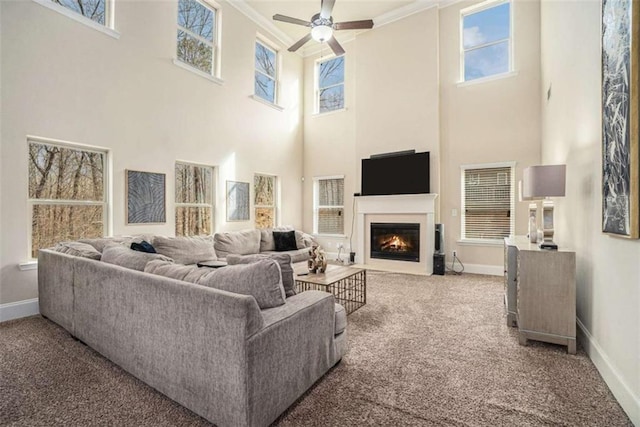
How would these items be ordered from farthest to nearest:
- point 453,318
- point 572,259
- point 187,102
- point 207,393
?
point 187,102
point 453,318
point 572,259
point 207,393

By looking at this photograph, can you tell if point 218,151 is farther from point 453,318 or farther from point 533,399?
point 533,399

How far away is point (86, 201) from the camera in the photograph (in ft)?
13.0

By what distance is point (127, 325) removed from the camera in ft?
6.63

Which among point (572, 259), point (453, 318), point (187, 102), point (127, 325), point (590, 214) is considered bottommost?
point (453, 318)

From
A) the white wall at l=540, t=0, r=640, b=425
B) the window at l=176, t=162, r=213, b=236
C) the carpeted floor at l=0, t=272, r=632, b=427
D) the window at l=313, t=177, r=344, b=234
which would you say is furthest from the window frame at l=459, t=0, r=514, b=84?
the window at l=176, t=162, r=213, b=236

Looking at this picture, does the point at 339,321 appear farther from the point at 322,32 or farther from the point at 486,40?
the point at 486,40

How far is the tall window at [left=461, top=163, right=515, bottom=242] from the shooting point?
5379mm

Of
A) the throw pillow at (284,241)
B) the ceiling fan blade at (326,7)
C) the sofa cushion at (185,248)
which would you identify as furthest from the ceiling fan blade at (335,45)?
the sofa cushion at (185,248)

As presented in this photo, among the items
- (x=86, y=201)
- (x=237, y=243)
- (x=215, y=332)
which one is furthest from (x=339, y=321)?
(x=86, y=201)

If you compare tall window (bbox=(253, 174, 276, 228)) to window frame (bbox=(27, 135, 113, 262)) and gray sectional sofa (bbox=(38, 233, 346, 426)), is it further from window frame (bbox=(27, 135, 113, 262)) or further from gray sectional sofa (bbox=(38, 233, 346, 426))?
gray sectional sofa (bbox=(38, 233, 346, 426))

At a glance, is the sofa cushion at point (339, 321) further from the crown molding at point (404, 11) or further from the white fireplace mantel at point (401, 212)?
the crown molding at point (404, 11)

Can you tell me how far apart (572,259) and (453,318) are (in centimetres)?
129

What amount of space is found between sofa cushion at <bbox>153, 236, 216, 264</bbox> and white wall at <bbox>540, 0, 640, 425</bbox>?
446 cm

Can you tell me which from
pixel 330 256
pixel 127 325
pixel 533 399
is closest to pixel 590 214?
pixel 533 399
